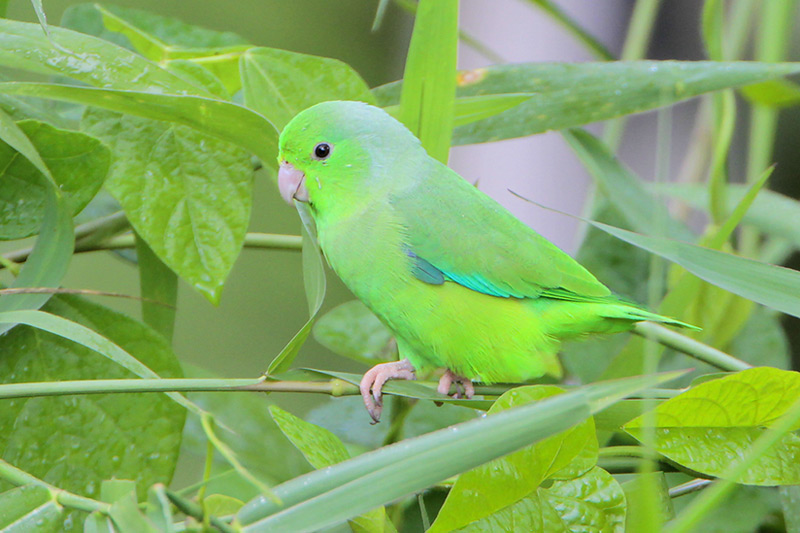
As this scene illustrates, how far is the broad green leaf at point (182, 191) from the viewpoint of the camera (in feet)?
1.56

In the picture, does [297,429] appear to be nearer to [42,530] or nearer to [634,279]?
[42,530]

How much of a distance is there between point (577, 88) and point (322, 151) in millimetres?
215

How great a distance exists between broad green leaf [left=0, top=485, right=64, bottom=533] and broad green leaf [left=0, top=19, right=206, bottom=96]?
25 centimetres

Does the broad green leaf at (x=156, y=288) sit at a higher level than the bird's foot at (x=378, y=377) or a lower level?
higher

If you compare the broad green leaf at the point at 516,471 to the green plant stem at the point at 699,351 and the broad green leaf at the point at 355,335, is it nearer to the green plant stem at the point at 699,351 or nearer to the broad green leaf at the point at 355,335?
the green plant stem at the point at 699,351

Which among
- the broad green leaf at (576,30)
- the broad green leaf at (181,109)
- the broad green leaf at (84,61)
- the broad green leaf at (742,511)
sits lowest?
the broad green leaf at (742,511)

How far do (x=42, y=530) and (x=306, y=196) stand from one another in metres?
0.36

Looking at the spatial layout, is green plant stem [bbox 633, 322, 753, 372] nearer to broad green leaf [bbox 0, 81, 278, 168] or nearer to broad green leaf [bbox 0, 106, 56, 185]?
broad green leaf [bbox 0, 81, 278, 168]

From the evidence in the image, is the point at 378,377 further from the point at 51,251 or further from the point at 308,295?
the point at 51,251

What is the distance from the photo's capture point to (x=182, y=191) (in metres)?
0.50

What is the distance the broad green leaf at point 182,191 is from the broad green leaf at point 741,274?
0.24 metres

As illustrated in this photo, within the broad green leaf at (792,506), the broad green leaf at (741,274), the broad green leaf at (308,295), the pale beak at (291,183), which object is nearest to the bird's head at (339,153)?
the pale beak at (291,183)

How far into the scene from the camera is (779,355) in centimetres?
70

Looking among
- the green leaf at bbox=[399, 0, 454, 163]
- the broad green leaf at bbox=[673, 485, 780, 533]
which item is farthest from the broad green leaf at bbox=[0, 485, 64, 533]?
the broad green leaf at bbox=[673, 485, 780, 533]
